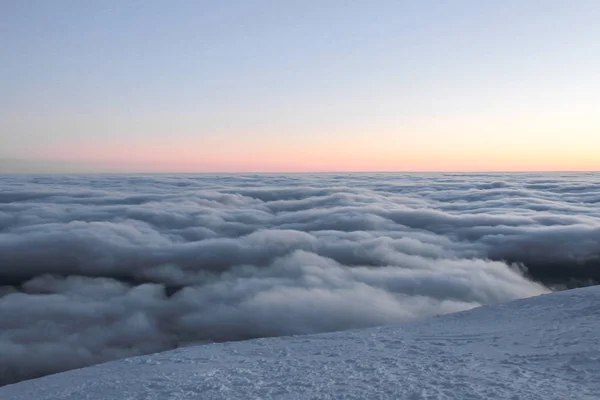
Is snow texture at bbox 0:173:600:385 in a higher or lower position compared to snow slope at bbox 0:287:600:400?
lower

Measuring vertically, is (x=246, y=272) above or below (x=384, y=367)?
below

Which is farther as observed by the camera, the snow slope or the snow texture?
the snow texture

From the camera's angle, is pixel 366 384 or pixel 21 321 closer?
pixel 366 384

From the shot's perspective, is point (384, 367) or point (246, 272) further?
point (246, 272)

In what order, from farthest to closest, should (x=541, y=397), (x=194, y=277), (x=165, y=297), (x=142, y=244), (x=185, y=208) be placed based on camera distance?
(x=185, y=208) < (x=142, y=244) < (x=194, y=277) < (x=165, y=297) < (x=541, y=397)

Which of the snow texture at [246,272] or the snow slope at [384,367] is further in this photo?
the snow texture at [246,272]

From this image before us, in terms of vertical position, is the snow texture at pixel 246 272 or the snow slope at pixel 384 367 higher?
the snow slope at pixel 384 367

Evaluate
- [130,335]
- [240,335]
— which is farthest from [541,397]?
[130,335]

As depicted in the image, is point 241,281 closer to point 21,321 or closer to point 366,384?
point 21,321
